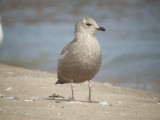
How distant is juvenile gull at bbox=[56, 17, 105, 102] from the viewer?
622 cm

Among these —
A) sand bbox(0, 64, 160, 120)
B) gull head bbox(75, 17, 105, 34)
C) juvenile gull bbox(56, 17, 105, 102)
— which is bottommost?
sand bbox(0, 64, 160, 120)

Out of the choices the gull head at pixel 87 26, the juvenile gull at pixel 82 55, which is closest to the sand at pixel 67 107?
the juvenile gull at pixel 82 55

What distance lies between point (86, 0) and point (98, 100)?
1938 cm

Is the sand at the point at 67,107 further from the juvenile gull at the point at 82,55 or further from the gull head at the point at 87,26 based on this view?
the gull head at the point at 87,26

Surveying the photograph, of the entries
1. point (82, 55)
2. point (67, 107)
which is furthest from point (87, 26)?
point (67, 107)

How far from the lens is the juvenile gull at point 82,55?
622 centimetres

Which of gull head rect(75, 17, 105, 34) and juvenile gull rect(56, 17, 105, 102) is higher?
gull head rect(75, 17, 105, 34)

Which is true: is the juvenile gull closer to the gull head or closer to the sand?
the gull head

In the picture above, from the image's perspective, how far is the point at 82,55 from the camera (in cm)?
621

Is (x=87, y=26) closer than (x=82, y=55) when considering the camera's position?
No

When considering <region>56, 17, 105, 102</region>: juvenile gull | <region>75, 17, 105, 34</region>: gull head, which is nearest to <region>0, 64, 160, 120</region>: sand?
<region>56, 17, 105, 102</region>: juvenile gull

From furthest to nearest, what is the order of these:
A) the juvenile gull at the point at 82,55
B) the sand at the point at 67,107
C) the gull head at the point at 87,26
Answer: the gull head at the point at 87,26 < the juvenile gull at the point at 82,55 < the sand at the point at 67,107

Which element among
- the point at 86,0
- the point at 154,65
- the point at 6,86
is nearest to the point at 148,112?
the point at 6,86

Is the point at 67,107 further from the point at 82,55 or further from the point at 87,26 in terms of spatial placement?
the point at 87,26
